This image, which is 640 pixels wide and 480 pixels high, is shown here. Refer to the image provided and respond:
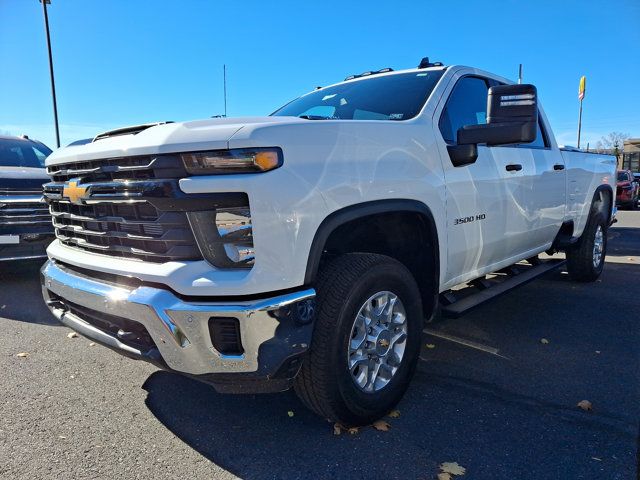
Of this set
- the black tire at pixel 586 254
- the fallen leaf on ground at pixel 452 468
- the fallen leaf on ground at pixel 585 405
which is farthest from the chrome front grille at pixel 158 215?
the black tire at pixel 586 254

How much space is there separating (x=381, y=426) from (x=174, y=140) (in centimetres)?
184

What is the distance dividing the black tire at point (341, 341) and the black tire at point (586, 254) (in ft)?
13.2

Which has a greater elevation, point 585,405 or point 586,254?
point 586,254

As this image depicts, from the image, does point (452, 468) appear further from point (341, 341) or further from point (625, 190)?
point (625, 190)

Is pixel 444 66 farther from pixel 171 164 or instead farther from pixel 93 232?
pixel 93 232

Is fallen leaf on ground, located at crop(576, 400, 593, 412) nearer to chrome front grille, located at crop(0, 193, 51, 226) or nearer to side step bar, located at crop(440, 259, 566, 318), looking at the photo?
side step bar, located at crop(440, 259, 566, 318)

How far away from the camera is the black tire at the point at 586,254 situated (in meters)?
5.72

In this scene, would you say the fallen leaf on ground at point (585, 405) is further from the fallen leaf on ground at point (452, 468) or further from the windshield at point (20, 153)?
the windshield at point (20, 153)

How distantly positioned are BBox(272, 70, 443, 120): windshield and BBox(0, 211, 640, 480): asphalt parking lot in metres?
1.81

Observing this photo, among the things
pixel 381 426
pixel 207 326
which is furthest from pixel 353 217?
pixel 381 426

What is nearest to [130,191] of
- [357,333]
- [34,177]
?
[357,333]

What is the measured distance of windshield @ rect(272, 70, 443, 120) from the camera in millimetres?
3225

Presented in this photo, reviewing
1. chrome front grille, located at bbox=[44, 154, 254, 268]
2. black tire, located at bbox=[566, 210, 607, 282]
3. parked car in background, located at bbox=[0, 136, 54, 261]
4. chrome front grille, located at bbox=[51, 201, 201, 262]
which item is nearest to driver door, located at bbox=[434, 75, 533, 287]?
chrome front grille, located at bbox=[44, 154, 254, 268]

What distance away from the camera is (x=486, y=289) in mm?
3891
